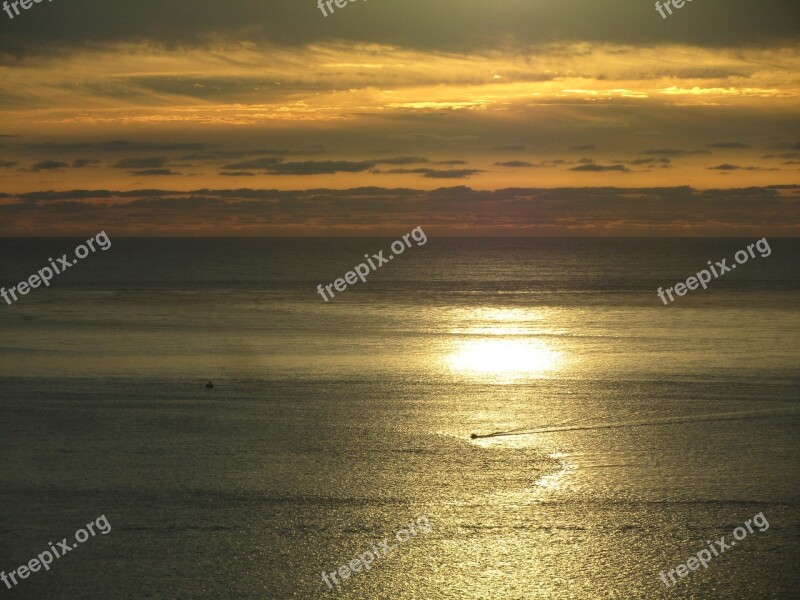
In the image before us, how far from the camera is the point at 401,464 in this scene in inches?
455

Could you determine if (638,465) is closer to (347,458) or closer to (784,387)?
(347,458)

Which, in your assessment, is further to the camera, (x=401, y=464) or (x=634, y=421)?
(x=634, y=421)

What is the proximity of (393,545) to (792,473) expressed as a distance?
17.2ft

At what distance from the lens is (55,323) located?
31750mm

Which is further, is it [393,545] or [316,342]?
[316,342]

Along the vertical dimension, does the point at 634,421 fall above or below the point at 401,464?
below

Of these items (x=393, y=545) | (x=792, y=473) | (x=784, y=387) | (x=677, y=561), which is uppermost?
(x=393, y=545)

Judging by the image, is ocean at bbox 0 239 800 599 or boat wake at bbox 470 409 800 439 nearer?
ocean at bbox 0 239 800 599

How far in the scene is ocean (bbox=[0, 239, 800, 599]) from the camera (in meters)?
8.16

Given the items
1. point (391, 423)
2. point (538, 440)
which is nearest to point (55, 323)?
point (391, 423)

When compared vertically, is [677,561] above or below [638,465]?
above

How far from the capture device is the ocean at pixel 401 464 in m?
8.16

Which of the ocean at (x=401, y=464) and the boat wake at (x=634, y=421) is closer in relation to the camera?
the ocean at (x=401, y=464)

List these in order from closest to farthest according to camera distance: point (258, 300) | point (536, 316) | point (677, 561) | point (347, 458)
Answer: point (677, 561)
point (347, 458)
point (536, 316)
point (258, 300)
